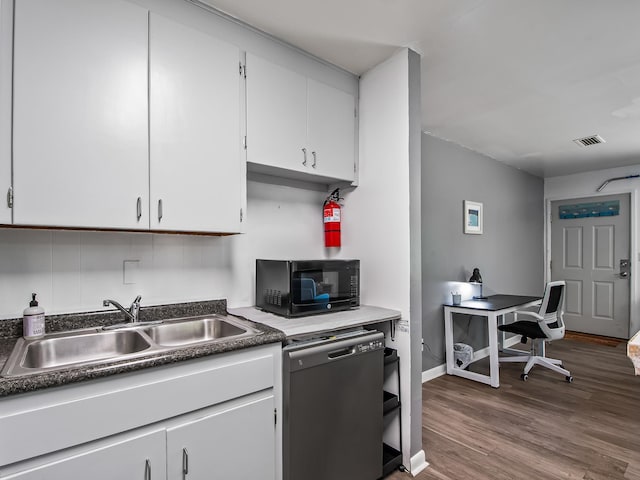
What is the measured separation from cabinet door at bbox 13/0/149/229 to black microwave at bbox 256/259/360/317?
0.73 metres

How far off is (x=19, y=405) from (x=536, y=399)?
341 centimetres

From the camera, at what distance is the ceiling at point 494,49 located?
1.69 meters

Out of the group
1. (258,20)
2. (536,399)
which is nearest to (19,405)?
(258,20)

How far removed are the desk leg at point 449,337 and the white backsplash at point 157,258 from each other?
1.62 meters

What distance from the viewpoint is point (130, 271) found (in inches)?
68.3

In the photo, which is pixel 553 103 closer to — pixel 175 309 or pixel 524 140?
pixel 524 140

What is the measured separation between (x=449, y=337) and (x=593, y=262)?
3151 millimetres

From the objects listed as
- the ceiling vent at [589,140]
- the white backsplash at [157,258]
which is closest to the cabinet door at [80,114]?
the white backsplash at [157,258]

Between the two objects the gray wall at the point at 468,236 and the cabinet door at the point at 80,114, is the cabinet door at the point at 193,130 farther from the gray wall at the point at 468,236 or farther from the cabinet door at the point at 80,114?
the gray wall at the point at 468,236

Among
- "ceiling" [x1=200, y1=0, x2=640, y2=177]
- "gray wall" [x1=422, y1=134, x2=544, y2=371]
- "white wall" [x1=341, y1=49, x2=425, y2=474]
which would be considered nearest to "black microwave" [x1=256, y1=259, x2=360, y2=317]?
"white wall" [x1=341, y1=49, x2=425, y2=474]

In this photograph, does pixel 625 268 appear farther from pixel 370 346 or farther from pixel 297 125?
pixel 297 125

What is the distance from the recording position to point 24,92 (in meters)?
1.25

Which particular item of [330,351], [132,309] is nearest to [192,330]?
[132,309]

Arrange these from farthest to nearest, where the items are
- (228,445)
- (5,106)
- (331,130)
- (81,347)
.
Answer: (331,130), (81,347), (228,445), (5,106)
